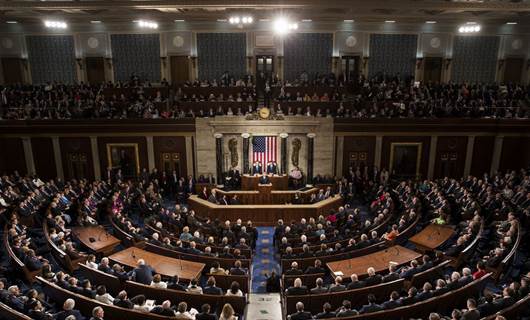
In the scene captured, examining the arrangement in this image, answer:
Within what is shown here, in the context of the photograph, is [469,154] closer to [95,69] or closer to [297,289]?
[297,289]

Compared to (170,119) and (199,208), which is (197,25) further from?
(199,208)

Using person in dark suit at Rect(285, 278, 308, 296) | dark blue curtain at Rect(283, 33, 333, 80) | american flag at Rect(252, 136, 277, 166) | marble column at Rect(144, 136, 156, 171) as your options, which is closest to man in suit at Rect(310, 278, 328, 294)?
person in dark suit at Rect(285, 278, 308, 296)

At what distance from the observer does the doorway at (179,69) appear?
2578 centimetres

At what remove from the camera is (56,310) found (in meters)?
9.18

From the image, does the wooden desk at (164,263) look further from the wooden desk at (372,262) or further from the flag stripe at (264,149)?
the flag stripe at (264,149)

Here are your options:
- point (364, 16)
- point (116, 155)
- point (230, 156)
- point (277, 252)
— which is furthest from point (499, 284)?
point (116, 155)

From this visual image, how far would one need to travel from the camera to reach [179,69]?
26.0 meters

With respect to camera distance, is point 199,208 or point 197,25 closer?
point 199,208

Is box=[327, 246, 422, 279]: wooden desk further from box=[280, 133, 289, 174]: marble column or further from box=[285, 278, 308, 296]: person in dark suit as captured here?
box=[280, 133, 289, 174]: marble column

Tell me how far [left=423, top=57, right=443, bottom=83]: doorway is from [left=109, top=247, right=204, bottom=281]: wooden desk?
21379 mm

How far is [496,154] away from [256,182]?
13200mm

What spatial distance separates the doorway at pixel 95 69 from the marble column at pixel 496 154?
23754mm

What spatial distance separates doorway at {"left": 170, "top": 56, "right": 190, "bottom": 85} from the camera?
1015 inches

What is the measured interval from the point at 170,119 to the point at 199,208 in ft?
18.4
